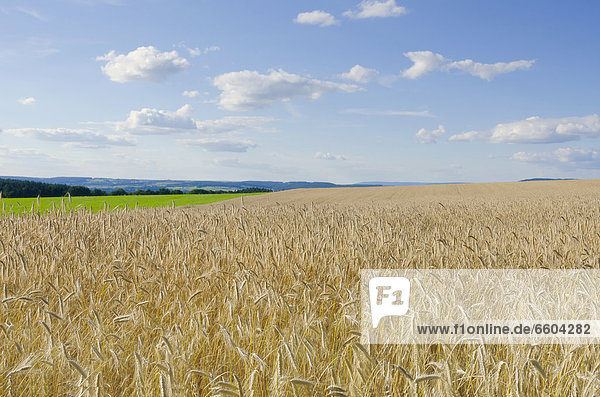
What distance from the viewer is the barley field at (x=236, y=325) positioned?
1640 millimetres

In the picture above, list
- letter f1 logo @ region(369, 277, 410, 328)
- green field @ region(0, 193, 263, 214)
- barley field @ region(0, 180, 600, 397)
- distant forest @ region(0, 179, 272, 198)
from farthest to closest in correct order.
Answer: distant forest @ region(0, 179, 272, 198) < green field @ region(0, 193, 263, 214) < letter f1 logo @ region(369, 277, 410, 328) < barley field @ region(0, 180, 600, 397)

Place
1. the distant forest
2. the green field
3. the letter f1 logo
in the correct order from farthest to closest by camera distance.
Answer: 1. the distant forest
2. the green field
3. the letter f1 logo

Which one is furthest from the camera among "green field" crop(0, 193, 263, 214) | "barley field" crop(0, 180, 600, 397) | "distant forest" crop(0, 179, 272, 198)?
"distant forest" crop(0, 179, 272, 198)

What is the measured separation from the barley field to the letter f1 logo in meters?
0.13

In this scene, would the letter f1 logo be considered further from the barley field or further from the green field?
the green field

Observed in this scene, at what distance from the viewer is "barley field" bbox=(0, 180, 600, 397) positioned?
1.64 meters

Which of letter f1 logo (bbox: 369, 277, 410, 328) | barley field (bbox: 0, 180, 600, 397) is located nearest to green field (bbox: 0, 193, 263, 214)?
barley field (bbox: 0, 180, 600, 397)

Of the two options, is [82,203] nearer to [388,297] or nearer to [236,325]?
[236,325]

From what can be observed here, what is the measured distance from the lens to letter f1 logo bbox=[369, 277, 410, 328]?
2.31 m

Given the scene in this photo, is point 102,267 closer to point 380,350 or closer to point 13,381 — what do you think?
point 13,381

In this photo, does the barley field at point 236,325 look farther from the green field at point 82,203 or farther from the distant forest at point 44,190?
the distant forest at point 44,190

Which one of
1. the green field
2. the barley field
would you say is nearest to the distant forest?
the green field

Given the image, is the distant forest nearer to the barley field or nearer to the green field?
the green field

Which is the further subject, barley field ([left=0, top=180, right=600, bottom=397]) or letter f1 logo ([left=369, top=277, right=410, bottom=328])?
letter f1 logo ([left=369, top=277, right=410, bottom=328])
